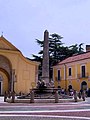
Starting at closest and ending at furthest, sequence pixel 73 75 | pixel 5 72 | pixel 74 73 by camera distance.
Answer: pixel 5 72 → pixel 74 73 → pixel 73 75

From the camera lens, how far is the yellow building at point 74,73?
4947 centimetres

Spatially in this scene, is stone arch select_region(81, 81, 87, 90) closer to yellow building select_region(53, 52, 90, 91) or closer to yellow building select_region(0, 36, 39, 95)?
yellow building select_region(53, 52, 90, 91)

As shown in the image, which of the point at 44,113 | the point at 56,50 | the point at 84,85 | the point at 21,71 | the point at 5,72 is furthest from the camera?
the point at 56,50

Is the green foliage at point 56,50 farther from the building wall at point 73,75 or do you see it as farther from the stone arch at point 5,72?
the stone arch at point 5,72

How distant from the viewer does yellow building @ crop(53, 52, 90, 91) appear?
4947 cm

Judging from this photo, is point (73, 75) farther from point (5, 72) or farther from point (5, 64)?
point (5, 64)

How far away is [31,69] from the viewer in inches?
1970

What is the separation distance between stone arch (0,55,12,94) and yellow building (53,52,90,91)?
39.8 ft

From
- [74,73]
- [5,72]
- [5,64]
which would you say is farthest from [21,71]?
[74,73]

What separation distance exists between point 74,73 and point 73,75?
1.75ft

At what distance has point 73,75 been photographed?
5331 cm

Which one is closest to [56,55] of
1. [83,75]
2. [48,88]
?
[83,75]

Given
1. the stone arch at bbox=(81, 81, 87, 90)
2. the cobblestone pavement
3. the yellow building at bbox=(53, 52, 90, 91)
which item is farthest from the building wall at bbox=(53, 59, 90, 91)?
the cobblestone pavement

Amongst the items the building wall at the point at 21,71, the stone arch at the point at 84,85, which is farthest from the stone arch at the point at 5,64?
the stone arch at the point at 84,85
